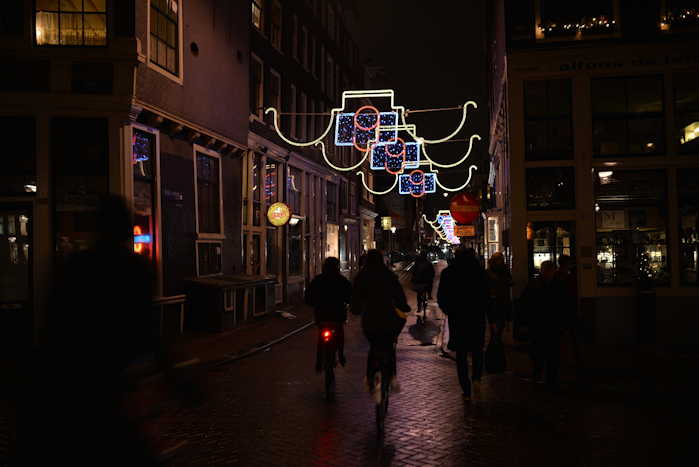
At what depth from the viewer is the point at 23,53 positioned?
11516 millimetres

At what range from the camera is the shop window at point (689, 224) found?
46.6 ft

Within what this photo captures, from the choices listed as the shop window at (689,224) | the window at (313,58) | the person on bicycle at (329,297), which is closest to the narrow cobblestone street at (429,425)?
the person on bicycle at (329,297)

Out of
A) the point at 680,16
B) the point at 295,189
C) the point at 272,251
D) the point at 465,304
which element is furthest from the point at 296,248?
the point at 465,304

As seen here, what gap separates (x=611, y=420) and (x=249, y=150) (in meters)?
14.6

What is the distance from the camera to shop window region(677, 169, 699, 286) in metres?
14.2

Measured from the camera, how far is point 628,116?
48.3 ft

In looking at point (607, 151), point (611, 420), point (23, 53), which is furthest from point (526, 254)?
point (23, 53)

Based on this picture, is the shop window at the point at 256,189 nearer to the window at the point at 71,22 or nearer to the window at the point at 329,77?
the window at the point at 71,22

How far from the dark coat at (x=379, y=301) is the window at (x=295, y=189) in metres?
16.6

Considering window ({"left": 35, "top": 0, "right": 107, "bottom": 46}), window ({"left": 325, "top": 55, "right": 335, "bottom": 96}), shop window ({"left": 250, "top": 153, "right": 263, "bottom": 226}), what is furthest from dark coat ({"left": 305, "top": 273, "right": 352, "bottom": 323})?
window ({"left": 325, "top": 55, "right": 335, "bottom": 96})

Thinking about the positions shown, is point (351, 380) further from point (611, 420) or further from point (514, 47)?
point (514, 47)

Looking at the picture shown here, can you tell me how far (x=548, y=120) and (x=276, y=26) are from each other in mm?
11402

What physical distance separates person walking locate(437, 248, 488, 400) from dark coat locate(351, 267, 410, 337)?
1.07m

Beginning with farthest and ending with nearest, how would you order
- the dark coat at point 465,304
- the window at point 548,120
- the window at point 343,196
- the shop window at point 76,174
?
the window at point 343,196 → the window at point 548,120 → the shop window at point 76,174 → the dark coat at point 465,304
